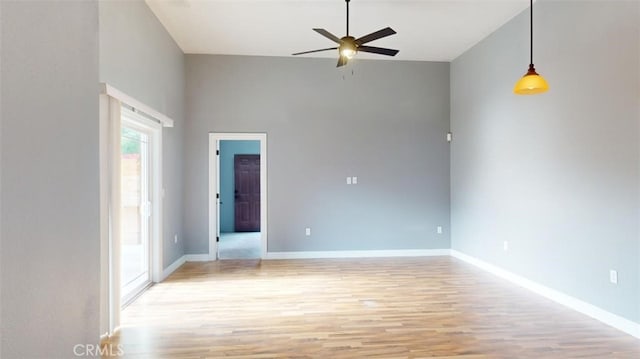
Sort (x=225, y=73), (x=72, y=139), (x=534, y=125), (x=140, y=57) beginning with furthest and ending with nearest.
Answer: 1. (x=225, y=73)
2. (x=534, y=125)
3. (x=140, y=57)
4. (x=72, y=139)

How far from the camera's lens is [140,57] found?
155 inches

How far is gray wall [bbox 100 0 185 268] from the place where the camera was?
10.7 ft

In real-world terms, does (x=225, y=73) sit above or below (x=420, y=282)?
above

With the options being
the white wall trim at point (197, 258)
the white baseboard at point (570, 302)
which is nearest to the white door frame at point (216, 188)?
the white wall trim at point (197, 258)

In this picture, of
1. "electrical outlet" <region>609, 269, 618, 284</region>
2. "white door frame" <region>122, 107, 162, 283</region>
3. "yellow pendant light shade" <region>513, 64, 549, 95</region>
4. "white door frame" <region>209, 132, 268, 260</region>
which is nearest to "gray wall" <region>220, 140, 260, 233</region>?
"white door frame" <region>209, 132, 268, 260</region>

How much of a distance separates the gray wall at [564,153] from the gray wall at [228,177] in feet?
19.4

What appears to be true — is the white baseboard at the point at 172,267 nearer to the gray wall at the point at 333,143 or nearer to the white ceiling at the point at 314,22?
the gray wall at the point at 333,143

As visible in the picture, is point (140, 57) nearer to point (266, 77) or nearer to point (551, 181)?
point (266, 77)

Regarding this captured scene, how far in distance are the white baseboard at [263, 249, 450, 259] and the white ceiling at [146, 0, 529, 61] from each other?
341cm

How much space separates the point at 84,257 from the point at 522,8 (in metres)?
5.14

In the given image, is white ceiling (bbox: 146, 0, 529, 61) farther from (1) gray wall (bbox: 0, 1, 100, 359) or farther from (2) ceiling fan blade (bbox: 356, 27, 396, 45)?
(1) gray wall (bbox: 0, 1, 100, 359)

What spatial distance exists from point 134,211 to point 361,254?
3625 millimetres

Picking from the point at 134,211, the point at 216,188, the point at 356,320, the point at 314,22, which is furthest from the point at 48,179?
the point at 216,188

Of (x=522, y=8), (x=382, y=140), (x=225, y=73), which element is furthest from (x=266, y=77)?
(x=522, y=8)
